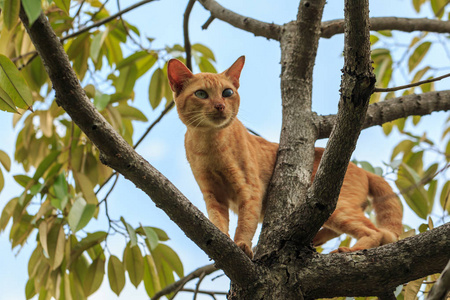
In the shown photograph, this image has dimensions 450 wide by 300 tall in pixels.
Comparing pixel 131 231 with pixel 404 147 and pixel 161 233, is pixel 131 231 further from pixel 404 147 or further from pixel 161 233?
pixel 404 147

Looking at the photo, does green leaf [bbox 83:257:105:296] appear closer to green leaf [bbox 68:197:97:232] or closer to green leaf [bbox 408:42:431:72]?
green leaf [bbox 68:197:97:232]

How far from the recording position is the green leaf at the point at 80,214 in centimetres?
265

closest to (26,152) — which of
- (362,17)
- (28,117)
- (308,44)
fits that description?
(28,117)

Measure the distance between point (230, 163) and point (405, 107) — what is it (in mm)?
1189

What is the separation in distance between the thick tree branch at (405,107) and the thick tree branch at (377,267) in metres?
1.26

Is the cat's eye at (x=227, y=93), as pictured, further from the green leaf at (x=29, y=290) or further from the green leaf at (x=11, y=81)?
the green leaf at (x=29, y=290)

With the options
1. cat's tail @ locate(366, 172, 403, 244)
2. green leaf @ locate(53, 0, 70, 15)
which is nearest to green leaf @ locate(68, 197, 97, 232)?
green leaf @ locate(53, 0, 70, 15)

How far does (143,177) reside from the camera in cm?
182

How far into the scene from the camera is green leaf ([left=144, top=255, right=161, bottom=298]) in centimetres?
315

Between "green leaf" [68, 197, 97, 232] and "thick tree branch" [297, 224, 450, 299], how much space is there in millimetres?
1241

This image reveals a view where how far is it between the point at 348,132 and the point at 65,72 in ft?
3.38

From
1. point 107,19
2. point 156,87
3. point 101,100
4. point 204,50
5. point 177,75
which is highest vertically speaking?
point 204,50

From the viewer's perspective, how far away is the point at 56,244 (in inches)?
116

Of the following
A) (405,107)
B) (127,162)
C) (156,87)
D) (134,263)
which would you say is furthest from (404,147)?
(127,162)
